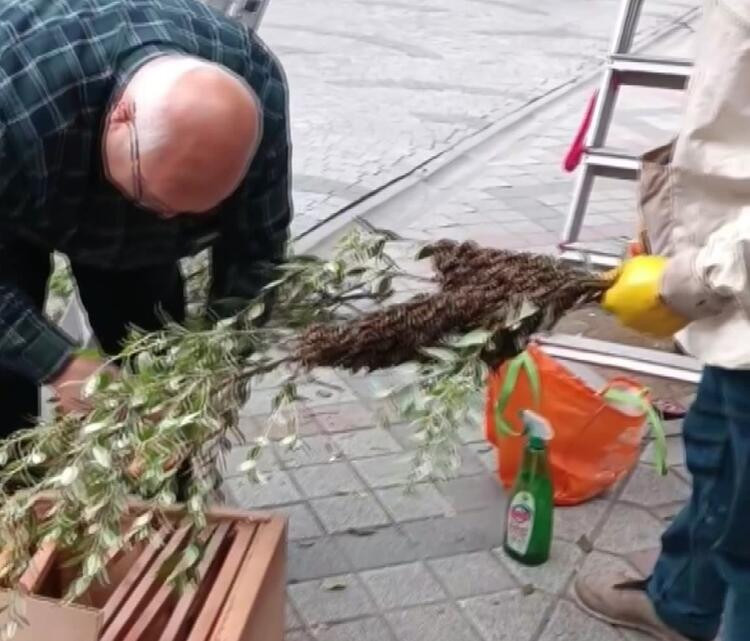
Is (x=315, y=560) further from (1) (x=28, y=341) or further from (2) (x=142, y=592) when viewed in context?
(1) (x=28, y=341)

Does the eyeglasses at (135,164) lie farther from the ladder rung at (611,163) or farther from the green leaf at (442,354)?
the ladder rung at (611,163)

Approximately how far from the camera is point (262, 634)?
6.59 ft

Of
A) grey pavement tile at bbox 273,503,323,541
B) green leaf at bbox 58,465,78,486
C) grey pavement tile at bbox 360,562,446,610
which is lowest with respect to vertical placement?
grey pavement tile at bbox 273,503,323,541

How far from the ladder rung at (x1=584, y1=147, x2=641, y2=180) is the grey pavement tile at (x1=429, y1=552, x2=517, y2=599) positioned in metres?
1.49

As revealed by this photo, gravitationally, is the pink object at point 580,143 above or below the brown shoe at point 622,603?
above

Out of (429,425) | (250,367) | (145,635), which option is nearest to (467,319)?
(429,425)

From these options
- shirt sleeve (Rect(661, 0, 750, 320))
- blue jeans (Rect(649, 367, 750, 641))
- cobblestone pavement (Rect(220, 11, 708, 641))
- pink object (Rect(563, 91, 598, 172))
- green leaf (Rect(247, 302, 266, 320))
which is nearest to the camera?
shirt sleeve (Rect(661, 0, 750, 320))

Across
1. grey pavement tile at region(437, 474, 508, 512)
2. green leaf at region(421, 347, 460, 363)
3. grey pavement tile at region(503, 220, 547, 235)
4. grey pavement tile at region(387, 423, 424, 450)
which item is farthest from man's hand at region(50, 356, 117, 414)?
grey pavement tile at region(503, 220, 547, 235)

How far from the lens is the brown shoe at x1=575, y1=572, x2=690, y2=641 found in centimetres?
252

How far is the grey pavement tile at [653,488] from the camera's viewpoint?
3129mm

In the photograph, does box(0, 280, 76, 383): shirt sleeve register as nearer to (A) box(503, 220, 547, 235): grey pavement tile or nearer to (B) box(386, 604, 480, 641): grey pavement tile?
(B) box(386, 604, 480, 641): grey pavement tile

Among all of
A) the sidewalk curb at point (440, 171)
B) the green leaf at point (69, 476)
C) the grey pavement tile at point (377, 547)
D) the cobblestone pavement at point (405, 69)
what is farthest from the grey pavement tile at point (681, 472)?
the cobblestone pavement at point (405, 69)

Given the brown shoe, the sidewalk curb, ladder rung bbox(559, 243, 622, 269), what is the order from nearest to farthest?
the brown shoe < ladder rung bbox(559, 243, 622, 269) < the sidewalk curb

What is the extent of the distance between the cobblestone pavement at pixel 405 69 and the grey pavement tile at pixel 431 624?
8.20 ft
